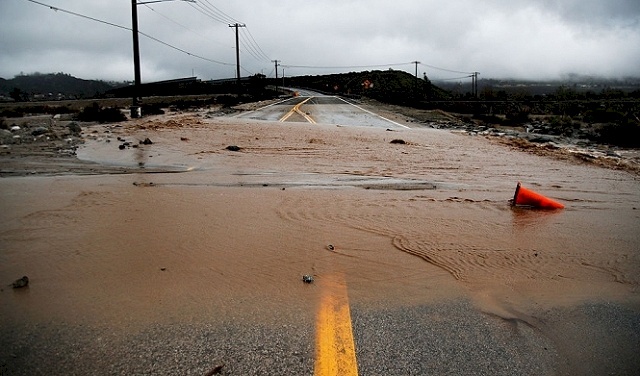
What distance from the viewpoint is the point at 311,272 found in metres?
3.27

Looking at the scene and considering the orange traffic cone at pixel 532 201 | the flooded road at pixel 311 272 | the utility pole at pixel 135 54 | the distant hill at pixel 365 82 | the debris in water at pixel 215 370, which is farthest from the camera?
the distant hill at pixel 365 82

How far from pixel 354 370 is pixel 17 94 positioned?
58.7 metres

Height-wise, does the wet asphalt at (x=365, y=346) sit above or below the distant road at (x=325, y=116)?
below

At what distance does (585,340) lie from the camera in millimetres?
2410

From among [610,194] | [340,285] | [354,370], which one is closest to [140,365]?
[354,370]

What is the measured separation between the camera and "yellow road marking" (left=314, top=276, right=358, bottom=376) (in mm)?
2119

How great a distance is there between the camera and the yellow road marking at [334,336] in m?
2.12

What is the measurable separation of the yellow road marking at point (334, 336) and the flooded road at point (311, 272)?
0.11 feet


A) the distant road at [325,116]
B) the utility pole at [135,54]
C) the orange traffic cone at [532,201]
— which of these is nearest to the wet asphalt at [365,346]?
the orange traffic cone at [532,201]

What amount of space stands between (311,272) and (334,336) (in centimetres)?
92

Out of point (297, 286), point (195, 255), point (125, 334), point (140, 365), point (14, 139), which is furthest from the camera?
point (14, 139)

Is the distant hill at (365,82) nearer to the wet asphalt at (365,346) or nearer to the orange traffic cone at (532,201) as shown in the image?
the orange traffic cone at (532,201)

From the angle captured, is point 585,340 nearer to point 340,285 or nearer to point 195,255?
point 340,285

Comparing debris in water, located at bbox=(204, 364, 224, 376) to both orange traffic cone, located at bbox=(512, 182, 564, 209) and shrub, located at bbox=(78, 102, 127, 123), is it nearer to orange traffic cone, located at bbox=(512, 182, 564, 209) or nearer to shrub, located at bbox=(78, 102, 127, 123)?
orange traffic cone, located at bbox=(512, 182, 564, 209)
